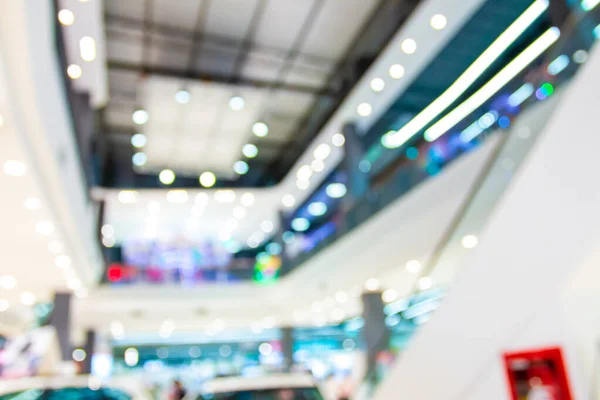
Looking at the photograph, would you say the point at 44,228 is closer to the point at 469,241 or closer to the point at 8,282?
the point at 8,282

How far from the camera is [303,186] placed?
18516 mm

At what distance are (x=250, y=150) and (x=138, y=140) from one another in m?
3.87

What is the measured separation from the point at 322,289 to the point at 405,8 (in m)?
8.51

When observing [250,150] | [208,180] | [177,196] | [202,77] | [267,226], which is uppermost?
[202,77]

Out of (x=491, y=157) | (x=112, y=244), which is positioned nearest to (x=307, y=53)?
(x=491, y=157)

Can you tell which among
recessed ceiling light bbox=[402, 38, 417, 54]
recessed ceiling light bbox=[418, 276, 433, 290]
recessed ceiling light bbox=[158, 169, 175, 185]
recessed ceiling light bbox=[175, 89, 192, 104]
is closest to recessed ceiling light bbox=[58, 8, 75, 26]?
recessed ceiling light bbox=[175, 89, 192, 104]

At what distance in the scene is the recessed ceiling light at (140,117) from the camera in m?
14.9

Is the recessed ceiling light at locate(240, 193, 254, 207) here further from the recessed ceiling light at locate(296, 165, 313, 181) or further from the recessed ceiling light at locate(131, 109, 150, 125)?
the recessed ceiling light at locate(131, 109, 150, 125)

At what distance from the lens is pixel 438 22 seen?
10.9m

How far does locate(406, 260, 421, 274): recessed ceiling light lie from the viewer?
467 inches

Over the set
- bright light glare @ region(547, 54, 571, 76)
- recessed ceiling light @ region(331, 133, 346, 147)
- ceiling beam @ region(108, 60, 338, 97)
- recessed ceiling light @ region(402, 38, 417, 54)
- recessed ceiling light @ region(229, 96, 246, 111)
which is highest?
ceiling beam @ region(108, 60, 338, 97)

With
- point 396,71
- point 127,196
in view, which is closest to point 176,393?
point 127,196

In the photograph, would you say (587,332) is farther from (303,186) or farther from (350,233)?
(303,186)

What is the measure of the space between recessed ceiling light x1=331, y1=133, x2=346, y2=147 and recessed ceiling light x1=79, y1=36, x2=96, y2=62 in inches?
292
